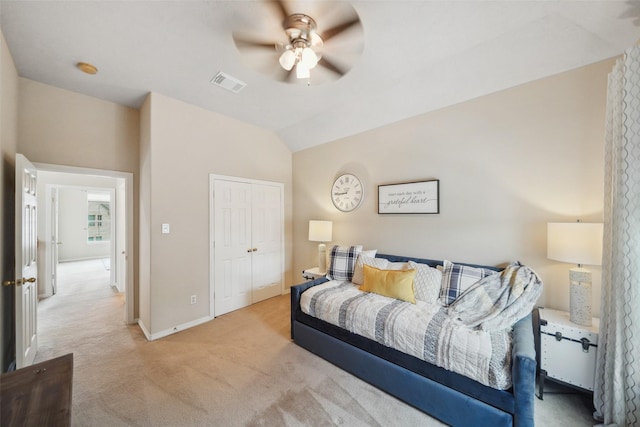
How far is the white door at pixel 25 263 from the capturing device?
6.49 feet

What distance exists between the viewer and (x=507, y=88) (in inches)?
94.7

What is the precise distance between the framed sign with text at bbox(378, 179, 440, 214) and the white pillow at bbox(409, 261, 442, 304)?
73 cm

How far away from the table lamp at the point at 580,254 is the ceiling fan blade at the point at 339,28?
2150 millimetres

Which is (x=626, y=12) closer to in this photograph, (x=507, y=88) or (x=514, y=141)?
(x=507, y=88)

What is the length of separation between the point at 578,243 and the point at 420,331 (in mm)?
1360

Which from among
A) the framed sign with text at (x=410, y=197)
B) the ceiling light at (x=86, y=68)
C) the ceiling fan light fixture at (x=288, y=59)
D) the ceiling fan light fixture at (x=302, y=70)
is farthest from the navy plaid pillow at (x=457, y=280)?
the ceiling light at (x=86, y=68)

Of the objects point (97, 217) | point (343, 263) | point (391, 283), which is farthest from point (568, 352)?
point (97, 217)

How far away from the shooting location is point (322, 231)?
3.66 m

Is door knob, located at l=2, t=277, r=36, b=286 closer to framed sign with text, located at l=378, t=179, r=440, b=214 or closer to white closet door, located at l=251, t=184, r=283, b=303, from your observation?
white closet door, located at l=251, t=184, r=283, b=303

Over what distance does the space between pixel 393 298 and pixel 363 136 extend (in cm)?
225

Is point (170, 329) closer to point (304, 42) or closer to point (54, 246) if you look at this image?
point (304, 42)

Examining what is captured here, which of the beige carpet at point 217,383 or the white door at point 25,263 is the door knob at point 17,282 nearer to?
the white door at point 25,263

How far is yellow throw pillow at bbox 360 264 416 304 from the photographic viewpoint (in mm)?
2406

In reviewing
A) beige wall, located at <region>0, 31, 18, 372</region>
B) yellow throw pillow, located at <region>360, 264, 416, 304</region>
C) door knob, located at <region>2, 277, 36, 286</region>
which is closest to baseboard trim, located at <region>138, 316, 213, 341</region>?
beige wall, located at <region>0, 31, 18, 372</region>
